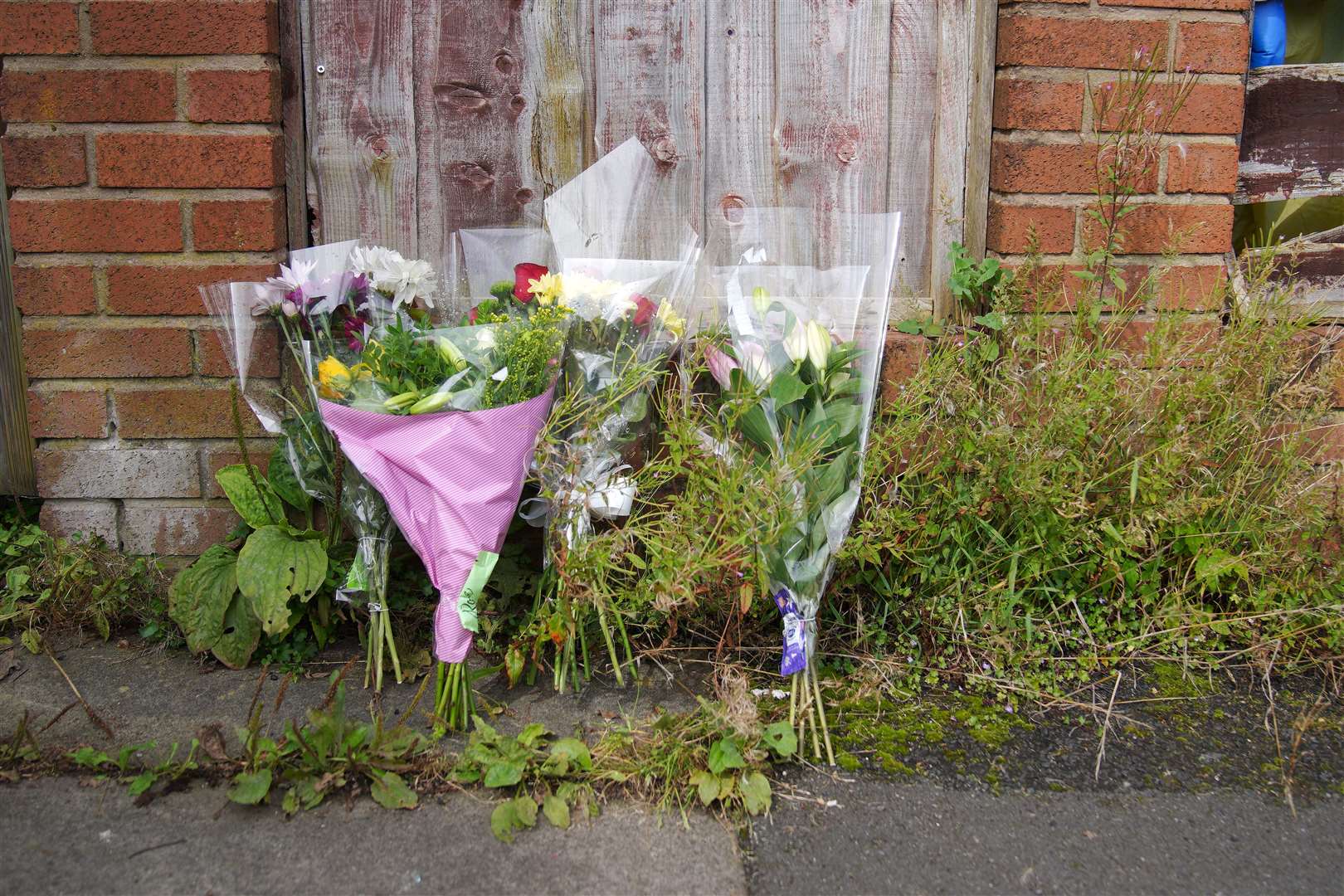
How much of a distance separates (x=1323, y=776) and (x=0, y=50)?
330 centimetres

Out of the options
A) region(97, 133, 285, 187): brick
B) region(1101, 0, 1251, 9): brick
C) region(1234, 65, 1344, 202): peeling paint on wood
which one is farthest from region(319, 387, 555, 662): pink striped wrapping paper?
region(1234, 65, 1344, 202): peeling paint on wood

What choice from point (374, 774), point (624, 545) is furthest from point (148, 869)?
point (624, 545)

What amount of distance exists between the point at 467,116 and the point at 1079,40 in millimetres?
1572

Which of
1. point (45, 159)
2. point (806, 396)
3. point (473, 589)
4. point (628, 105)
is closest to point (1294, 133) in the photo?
point (806, 396)

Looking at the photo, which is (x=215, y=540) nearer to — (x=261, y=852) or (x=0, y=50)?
(x=261, y=852)

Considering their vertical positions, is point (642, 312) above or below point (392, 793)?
above

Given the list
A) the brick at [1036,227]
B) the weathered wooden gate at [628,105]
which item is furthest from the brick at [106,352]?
the brick at [1036,227]

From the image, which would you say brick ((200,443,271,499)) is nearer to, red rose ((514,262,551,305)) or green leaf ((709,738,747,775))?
red rose ((514,262,551,305))

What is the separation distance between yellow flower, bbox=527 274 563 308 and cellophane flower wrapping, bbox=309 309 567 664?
0.09 meters

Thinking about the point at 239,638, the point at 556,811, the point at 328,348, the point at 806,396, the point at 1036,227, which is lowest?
the point at 556,811

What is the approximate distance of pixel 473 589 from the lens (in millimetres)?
2072

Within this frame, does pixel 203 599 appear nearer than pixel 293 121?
Yes

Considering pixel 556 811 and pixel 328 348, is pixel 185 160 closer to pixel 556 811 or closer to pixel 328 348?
pixel 328 348

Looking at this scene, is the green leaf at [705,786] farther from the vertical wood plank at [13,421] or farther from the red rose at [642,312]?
the vertical wood plank at [13,421]
